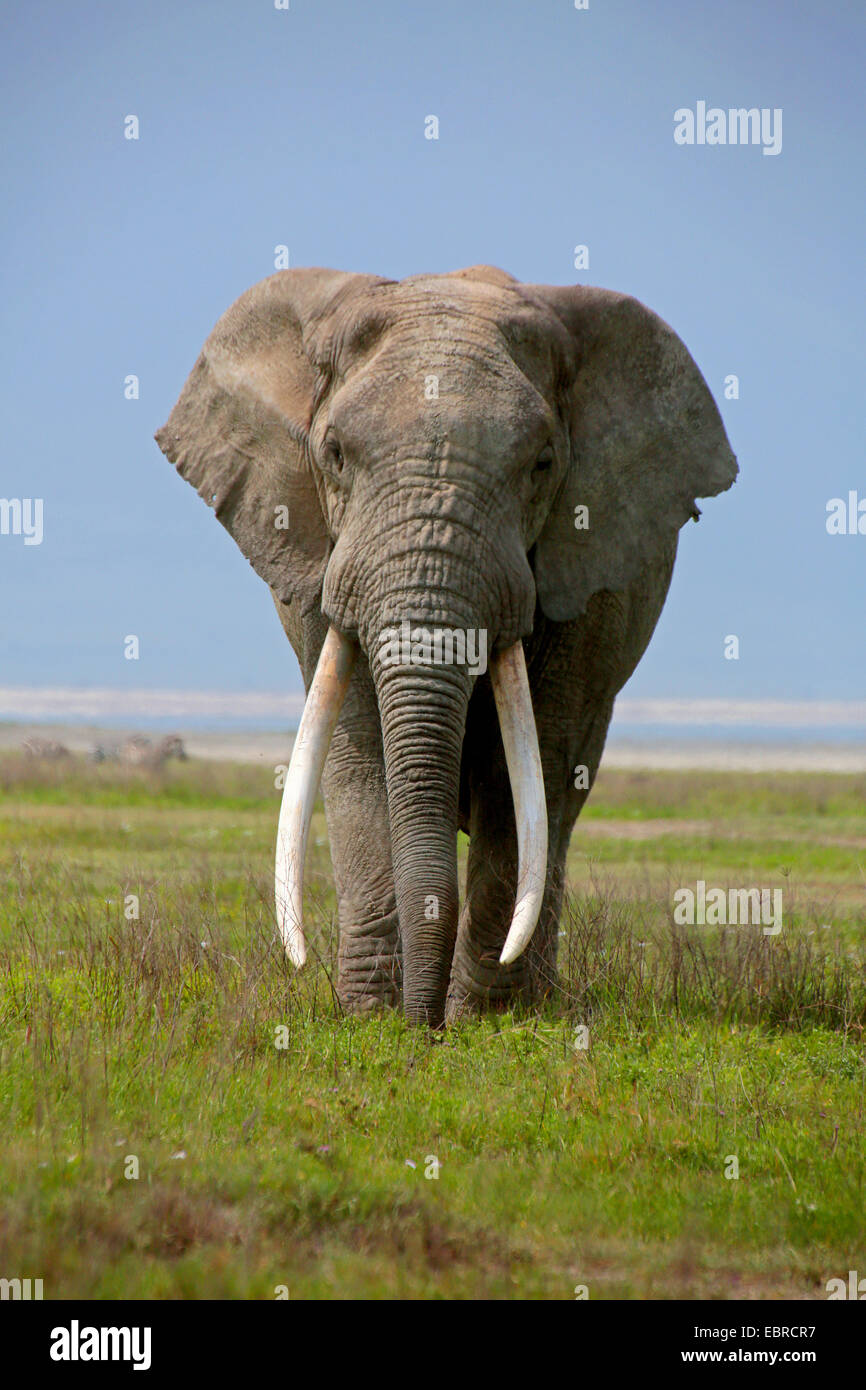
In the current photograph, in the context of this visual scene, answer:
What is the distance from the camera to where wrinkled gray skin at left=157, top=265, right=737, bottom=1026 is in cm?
791

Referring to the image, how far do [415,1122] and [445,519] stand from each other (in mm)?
2773

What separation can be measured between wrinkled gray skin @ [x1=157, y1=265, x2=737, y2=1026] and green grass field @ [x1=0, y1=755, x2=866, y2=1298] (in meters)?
0.64

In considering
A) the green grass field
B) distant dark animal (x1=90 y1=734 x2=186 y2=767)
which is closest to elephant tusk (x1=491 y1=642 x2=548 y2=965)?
the green grass field

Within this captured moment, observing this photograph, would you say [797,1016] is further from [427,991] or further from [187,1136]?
[187,1136]

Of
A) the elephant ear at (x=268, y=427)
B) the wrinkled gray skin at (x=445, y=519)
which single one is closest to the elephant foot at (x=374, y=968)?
the wrinkled gray skin at (x=445, y=519)

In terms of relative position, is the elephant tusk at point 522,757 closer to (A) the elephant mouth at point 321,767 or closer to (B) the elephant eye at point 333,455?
(A) the elephant mouth at point 321,767

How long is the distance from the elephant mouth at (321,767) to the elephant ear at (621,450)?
2.24ft

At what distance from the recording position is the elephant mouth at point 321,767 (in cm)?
802

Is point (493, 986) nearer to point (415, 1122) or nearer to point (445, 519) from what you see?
point (415, 1122)

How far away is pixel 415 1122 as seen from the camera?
6.92 m

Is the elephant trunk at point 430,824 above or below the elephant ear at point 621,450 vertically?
below

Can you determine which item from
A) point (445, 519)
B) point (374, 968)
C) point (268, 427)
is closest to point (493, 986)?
point (374, 968)

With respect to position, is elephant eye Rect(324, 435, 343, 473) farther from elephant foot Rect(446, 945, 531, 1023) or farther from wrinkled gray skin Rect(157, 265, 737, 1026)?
elephant foot Rect(446, 945, 531, 1023)
